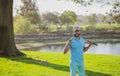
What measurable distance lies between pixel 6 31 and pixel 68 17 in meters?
80.0

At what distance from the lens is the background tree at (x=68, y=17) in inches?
3898

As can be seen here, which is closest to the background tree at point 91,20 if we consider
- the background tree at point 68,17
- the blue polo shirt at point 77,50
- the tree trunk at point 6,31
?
the background tree at point 68,17

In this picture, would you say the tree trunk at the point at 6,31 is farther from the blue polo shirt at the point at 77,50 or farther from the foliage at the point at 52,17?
the foliage at the point at 52,17

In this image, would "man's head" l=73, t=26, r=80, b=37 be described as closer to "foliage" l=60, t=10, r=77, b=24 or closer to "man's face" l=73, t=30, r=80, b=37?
"man's face" l=73, t=30, r=80, b=37

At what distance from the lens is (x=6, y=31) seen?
66.6 feet

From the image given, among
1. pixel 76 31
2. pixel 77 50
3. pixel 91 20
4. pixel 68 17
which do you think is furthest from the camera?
pixel 91 20

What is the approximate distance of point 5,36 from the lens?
2019 cm

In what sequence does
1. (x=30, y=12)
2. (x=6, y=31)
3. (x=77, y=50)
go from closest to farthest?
1. (x=77, y=50)
2. (x=6, y=31)
3. (x=30, y=12)

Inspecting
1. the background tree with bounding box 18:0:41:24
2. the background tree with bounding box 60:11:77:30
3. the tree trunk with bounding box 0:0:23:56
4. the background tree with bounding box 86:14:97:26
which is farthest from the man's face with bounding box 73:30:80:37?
the background tree with bounding box 86:14:97:26

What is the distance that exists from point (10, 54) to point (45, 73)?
22.3 ft

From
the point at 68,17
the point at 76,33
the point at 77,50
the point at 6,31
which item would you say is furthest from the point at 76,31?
the point at 68,17

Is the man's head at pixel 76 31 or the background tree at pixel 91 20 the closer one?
the man's head at pixel 76 31

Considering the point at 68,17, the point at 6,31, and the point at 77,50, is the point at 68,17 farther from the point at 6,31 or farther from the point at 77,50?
the point at 77,50

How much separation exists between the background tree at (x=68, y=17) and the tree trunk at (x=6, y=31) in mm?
78122
